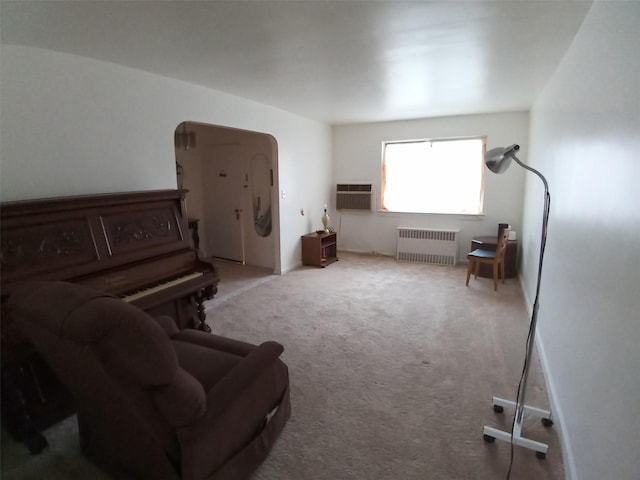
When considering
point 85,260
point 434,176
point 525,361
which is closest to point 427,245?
point 434,176

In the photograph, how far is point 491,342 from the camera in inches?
111

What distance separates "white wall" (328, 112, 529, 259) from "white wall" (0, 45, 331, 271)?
8.98ft

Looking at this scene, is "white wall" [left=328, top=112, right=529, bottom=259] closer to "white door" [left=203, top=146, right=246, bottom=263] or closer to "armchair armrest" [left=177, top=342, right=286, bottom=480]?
"white door" [left=203, top=146, right=246, bottom=263]

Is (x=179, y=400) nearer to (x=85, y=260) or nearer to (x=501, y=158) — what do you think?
(x=85, y=260)

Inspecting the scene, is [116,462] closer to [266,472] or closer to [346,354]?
[266,472]

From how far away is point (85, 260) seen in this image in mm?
2031

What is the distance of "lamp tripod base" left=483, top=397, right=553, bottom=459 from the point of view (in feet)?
5.48

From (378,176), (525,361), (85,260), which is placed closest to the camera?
(525,361)

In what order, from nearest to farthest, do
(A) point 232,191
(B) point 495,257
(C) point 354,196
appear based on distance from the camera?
(B) point 495,257, (A) point 232,191, (C) point 354,196

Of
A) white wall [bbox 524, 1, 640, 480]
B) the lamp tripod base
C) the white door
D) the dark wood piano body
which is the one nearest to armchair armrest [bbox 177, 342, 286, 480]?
the dark wood piano body

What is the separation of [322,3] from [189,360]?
2.04m

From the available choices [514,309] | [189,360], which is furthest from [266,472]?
[514,309]

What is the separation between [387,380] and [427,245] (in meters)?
3.52

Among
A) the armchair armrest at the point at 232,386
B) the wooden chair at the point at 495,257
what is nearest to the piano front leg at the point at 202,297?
the armchair armrest at the point at 232,386
